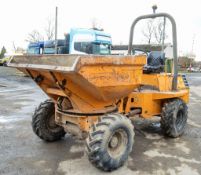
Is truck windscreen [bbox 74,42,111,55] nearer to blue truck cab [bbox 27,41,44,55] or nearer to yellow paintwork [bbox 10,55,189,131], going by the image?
blue truck cab [bbox 27,41,44,55]

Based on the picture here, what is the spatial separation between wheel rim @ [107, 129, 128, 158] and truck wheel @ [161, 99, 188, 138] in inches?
60.2

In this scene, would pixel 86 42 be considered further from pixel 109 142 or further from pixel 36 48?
pixel 109 142

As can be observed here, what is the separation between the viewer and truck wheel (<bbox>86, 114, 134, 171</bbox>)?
4.14m

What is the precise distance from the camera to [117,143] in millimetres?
4570

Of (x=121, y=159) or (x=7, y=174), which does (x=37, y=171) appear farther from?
(x=121, y=159)

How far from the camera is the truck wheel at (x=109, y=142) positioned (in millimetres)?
4145

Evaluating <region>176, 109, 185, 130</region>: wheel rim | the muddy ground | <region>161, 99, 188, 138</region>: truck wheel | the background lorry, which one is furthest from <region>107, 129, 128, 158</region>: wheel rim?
the background lorry

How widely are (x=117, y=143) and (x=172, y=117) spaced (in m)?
1.69

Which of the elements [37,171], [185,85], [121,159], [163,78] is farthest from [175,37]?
[37,171]

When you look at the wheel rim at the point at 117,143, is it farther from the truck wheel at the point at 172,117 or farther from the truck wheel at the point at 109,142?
the truck wheel at the point at 172,117

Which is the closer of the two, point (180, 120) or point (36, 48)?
point (180, 120)

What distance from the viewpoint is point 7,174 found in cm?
428

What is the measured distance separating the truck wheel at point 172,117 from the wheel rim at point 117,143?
153 centimetres

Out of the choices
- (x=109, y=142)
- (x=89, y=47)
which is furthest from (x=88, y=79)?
(x=89, y=47)
